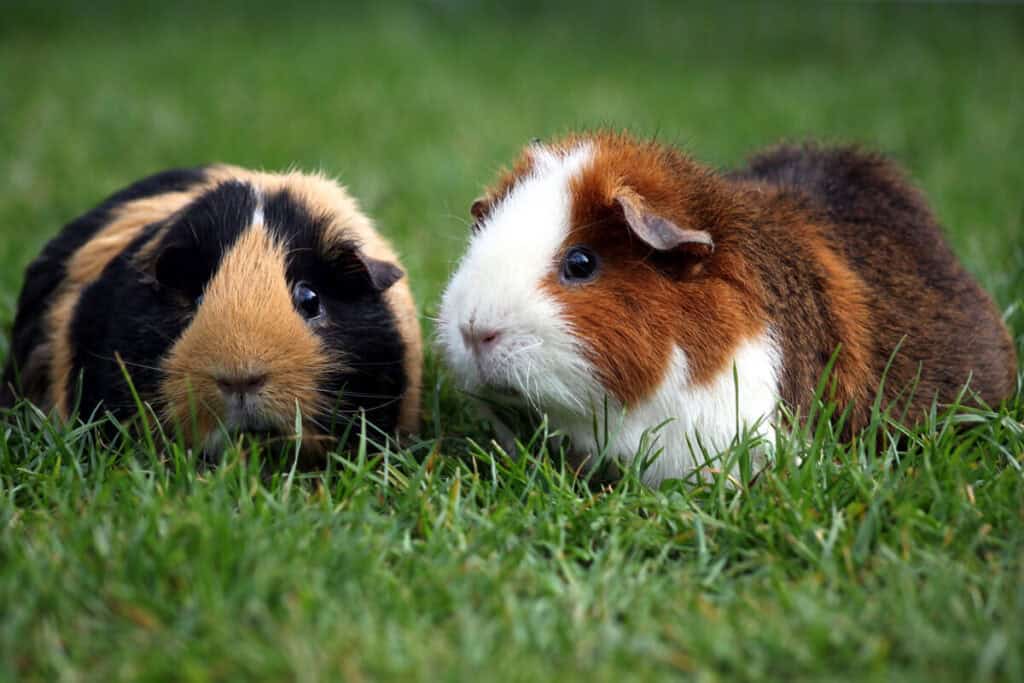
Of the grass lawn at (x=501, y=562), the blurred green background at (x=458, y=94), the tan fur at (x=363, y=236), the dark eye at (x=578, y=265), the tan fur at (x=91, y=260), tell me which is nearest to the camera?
the grass lawn at (x=501, y=562)

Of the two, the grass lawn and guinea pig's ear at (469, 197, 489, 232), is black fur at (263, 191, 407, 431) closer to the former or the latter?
the grass lawn

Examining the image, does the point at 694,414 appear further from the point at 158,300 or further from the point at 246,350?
the point at 158,300

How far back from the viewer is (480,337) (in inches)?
101

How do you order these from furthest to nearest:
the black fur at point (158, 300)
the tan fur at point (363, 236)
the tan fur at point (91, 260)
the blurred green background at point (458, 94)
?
1. the blurred green background at point (458, 94)
2. the tan fur at point (91, 260)
3. the tan fur at point (363, 236)
4. the black fur at point (158, 300)

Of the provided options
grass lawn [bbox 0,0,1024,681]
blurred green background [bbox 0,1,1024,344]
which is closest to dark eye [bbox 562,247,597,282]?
grass lawn [bbox 0,0,1024,681]

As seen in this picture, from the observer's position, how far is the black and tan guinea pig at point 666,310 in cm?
256

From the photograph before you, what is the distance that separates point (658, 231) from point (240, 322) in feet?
3.68

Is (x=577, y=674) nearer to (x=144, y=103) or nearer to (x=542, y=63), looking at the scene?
(x=144, y=103)

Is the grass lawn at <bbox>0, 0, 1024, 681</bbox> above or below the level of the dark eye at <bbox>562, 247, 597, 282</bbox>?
below

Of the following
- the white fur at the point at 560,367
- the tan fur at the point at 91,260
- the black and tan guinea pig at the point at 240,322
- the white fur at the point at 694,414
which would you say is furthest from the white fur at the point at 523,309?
the tan fur at the point at 91,260

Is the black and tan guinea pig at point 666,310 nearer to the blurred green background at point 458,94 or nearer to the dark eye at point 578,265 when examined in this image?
the dark eye at point 578,265

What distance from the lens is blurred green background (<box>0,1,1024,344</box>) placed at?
19.4 feet

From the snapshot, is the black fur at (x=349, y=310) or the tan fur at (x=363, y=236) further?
the tan fur at (x=363, y=236)

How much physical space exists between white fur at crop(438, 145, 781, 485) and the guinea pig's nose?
1.63 feet
